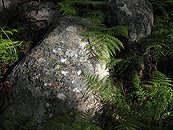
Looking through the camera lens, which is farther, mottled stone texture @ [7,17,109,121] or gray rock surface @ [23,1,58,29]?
gray rock surface @ [23,1,58,29]

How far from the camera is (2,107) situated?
2.21 m

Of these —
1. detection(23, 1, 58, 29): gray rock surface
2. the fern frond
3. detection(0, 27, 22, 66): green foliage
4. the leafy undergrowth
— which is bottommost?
the leafy undergrowth

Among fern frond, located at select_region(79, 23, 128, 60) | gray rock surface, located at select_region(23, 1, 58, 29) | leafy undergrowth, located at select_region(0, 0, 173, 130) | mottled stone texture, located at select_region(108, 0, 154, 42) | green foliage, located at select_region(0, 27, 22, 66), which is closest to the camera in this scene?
leafy undergrowth, located at select_region(0, 0, 173, 130)

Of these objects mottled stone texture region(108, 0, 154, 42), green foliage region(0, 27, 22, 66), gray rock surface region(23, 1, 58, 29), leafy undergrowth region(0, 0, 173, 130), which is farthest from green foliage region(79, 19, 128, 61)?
green foliage region(0, 27, 22, 66)

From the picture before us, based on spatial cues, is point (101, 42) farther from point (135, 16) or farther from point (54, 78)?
point (135, 16)

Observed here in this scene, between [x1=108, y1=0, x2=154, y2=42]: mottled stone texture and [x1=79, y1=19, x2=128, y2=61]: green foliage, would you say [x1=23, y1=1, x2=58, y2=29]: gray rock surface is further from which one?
[x1=108, y1=0, x2=154, y2=42]: mottled stone texture

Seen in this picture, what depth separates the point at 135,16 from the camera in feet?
10.8

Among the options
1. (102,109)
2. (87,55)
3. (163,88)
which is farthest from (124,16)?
(102,109)

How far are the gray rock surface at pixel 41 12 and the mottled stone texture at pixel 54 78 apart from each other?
1.14 meters

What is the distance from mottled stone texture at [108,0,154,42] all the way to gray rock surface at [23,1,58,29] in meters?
1.95

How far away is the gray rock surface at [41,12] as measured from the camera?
3.52 meters

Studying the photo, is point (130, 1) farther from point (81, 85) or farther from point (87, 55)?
point (81, 85)

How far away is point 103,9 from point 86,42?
5.19 ft

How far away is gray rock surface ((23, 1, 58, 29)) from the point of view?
352cm
